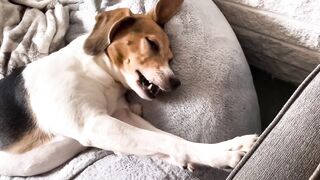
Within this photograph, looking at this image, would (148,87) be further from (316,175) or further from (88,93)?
(316,175)

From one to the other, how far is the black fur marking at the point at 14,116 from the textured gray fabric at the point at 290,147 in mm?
724

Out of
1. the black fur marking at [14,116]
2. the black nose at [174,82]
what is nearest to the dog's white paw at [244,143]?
the black nose at [174,82]

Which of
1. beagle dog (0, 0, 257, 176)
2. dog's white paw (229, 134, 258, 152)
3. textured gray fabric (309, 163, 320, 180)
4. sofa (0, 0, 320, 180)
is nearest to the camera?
textured gray fabric (309, 163, 320, 180)

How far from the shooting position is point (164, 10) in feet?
4.69

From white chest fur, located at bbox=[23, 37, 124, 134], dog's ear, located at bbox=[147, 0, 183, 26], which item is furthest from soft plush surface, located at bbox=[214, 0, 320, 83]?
white chest fur, located at bbox=[23, 37, 124, 134]

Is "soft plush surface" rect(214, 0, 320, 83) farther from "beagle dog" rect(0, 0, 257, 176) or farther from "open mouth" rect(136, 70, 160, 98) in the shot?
"open mouth" rect(136, 70, 160, 98)

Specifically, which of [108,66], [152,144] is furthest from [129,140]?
[108,66]

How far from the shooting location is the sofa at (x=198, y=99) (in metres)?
0.84

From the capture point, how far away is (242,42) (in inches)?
63.8

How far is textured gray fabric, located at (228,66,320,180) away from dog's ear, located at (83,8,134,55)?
2.01 ft

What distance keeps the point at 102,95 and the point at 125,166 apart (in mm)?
251

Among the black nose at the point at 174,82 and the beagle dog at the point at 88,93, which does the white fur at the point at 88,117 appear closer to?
the beagle dog at the point at 88,93

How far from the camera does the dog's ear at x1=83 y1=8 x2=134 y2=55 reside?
4.39 ft

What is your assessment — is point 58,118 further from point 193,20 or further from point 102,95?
point 193,20
